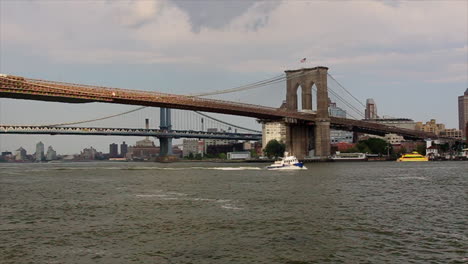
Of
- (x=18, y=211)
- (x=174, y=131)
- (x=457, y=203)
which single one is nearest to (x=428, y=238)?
(x=457, y=203)

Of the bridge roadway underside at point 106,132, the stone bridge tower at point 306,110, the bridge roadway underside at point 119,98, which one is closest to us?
the bridge roadway underside at point 119,98

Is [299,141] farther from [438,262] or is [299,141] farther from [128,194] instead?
[438,262]

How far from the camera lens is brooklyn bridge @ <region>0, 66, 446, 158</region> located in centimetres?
5294

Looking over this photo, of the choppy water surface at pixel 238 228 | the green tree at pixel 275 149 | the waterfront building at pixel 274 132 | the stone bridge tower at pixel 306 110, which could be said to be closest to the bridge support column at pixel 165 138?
the green tree at pixel 275 149

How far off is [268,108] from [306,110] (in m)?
13.3

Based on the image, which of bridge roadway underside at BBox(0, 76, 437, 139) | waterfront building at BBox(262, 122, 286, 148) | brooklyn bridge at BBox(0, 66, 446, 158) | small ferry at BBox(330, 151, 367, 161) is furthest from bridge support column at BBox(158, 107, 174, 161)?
bridge roadway underside at BBox(0, 76, 437, 139)

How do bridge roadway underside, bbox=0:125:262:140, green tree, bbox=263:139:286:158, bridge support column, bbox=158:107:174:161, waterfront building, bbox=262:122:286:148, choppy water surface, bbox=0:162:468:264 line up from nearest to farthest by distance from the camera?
choppy water surface, bbox=0:162:468:264
bridge roadway underside, bbox=0:125:262:140
bridge support column, bbox=158:107:174:161
green tree, bbox=263:139:286:158
waterfront building, bbox=262:122:286:148

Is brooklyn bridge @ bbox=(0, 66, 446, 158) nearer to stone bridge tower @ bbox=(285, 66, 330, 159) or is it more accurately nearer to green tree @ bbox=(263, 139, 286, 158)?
stone bridge tower @ bbox=(285, 66, 330, 159)

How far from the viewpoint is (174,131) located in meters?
135

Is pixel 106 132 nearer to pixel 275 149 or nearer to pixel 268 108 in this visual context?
pixel 268 108

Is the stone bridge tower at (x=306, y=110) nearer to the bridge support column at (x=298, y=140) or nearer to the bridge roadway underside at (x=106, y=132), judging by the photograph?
the bridge support column at (x=298, y=140)

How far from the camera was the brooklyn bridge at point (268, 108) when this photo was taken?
5294cm

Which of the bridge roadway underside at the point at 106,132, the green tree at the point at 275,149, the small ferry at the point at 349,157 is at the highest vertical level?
the bridge roadway underside at the point at 106,132

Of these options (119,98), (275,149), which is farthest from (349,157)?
(119,98)
